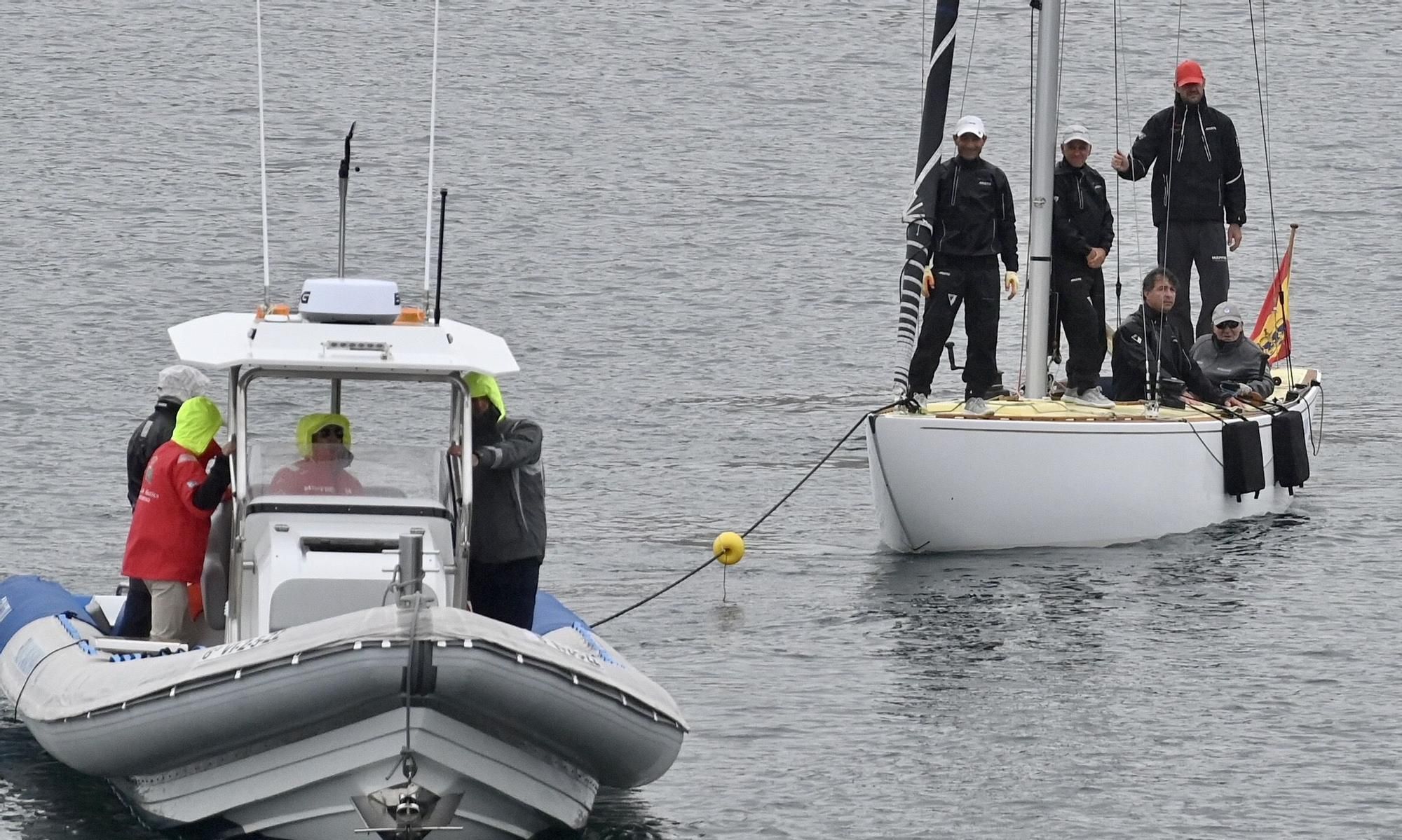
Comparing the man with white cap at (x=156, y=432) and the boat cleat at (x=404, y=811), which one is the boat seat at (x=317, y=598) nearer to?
the boat cleat at (x=404, y=811)

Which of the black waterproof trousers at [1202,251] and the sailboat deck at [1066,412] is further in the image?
the black waterproof trousers at [1202,251]

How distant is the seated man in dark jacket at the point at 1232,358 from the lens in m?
18.2

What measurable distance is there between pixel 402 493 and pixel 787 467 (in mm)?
9953

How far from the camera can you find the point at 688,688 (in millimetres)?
13070

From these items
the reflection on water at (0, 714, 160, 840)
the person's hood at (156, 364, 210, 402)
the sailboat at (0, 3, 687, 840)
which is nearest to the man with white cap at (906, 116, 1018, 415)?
the sailboat at (0, 3, 687, 840)

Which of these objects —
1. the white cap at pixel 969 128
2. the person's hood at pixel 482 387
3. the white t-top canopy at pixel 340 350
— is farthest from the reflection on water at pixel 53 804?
the white cap at pixel 969 128

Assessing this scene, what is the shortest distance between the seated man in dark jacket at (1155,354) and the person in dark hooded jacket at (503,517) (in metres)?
6.90

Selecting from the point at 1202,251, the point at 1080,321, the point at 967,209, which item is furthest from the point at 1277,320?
the point at 967,209

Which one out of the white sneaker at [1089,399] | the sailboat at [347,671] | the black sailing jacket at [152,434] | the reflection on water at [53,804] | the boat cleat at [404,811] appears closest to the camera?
the sailboat at [347,671]

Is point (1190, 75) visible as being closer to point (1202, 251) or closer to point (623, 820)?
point (1202, 251)

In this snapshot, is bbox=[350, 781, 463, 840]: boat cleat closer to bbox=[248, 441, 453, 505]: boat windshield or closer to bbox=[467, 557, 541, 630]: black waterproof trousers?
bbox=[248, 441, 453, 505]: boat windshield

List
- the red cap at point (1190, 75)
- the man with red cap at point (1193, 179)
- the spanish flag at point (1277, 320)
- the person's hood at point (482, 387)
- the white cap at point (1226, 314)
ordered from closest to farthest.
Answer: the person's hood at point (482, 387), the white cap at point (1226, 314), the red cap at point (1190, 75), the man with red cap at point (1193, 179), the spanish flag at point (1277, 320)

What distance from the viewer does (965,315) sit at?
53.1 feet

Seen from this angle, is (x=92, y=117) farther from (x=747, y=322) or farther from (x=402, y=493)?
(x=402, y=493)
